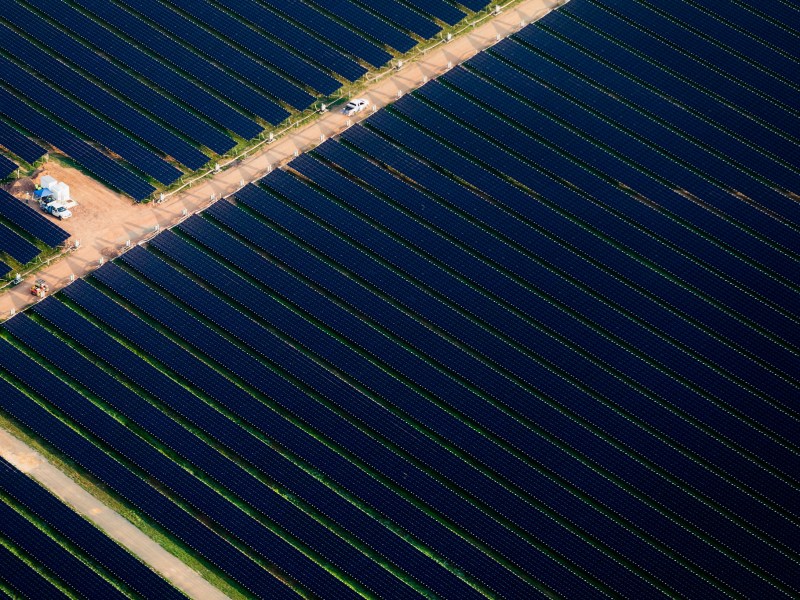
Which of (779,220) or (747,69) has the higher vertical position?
(747,69)

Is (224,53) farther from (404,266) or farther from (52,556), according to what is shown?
(52,556)

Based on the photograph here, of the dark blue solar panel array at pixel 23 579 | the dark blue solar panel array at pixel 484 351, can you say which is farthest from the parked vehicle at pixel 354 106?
the dark blue solar panel array at pixel 23 579

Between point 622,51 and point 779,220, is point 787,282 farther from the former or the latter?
point 622,51

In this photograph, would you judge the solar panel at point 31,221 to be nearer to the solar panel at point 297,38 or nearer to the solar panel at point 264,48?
the solar panel at point 264,48

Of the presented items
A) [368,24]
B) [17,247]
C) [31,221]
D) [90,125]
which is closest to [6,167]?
[31,221]

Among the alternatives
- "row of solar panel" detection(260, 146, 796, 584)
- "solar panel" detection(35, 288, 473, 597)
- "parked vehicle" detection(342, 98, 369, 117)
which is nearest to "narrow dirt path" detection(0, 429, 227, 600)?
"solar panel" detection(35, 288, 473, 597)

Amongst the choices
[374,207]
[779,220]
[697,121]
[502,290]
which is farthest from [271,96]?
[779,220]
